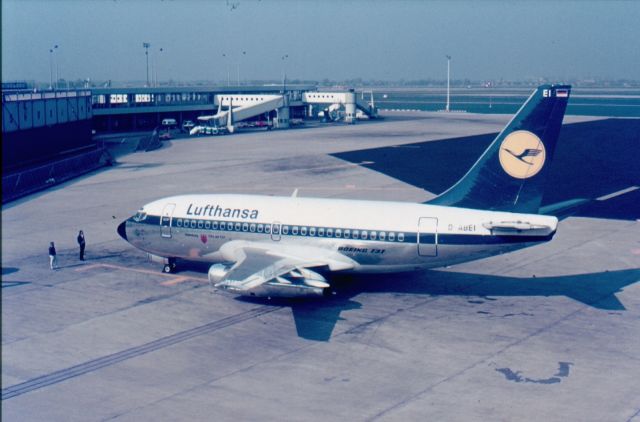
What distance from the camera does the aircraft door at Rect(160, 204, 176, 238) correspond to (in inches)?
1602

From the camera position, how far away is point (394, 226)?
3547 cm

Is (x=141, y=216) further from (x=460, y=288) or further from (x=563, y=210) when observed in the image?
(x=563, y=210)

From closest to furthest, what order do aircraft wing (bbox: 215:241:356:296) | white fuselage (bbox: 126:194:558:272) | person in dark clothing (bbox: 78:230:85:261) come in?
aircraft wing (bbox: 215:241:356:296), white fuselage (bbox: 126:194:558:272), person in dark clothing (bbox: 78:230:85:261)

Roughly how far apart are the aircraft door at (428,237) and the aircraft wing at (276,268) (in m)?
3.82

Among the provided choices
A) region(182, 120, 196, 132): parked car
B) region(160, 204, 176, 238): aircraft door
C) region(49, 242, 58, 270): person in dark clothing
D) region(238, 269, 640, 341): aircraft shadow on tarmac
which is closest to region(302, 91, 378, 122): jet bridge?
region(182, 120, 196, 132): parked car

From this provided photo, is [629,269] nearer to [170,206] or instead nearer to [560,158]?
[170,206]

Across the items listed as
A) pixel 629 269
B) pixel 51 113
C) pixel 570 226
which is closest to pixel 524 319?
pixel 629 269

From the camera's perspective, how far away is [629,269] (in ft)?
140

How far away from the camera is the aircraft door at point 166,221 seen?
40688 millimetres

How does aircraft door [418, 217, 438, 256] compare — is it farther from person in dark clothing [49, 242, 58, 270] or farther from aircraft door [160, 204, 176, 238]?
person in dark clothing [49, 242, 58, 270]

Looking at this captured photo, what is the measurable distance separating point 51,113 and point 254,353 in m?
56.8

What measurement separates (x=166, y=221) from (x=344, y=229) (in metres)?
11.1

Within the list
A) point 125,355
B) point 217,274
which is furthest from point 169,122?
point 125,355

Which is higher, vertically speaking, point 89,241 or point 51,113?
point 51,113
